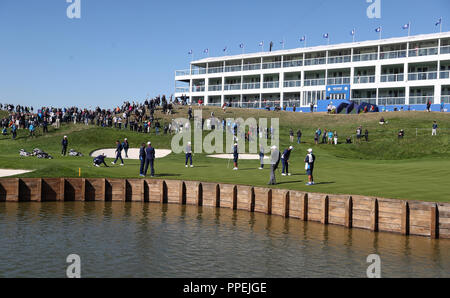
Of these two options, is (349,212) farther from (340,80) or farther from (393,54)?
(340,80)

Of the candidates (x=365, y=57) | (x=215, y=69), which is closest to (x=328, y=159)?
(x=365, y=57)

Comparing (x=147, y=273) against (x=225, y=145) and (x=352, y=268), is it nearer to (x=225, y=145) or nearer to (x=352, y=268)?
(x=352, y=268)

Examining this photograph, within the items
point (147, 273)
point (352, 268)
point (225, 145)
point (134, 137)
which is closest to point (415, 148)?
point (225, 145)

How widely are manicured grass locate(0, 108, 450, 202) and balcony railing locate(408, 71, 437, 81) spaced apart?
38.5ft

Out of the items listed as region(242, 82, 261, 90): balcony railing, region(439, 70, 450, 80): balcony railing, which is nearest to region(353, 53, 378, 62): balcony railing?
region(439, 70, 450, 80): balcony railing

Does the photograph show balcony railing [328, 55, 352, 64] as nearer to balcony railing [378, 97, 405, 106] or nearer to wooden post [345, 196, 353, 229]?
balcony railing [378, 97, 405, 106]

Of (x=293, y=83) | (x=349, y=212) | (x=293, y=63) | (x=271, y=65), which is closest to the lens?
(x=349, y=212)

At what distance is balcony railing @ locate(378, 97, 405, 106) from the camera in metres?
73.6

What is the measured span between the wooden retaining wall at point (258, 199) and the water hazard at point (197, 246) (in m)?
0.53

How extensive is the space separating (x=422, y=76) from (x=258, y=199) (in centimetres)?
5847

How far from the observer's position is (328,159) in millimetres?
42906

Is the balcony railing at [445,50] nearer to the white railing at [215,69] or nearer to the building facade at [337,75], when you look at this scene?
the building facade at [337,75]

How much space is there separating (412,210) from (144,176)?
52.8 feet

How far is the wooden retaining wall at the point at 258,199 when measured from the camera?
61.0 feet
